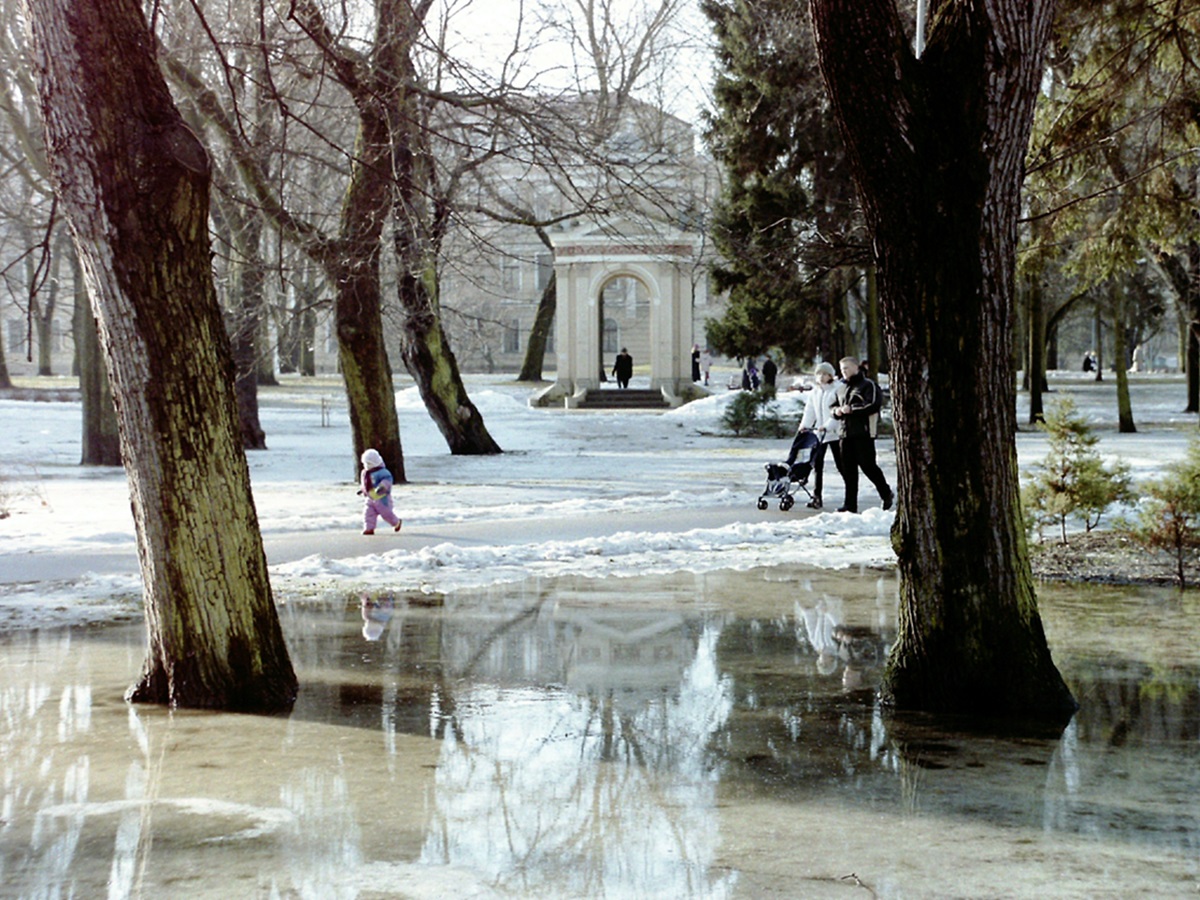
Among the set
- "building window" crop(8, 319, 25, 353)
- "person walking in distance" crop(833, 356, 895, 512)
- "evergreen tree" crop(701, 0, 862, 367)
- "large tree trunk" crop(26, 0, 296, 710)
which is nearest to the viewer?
"large tree trunk" crop(26, 0, 296, 710)

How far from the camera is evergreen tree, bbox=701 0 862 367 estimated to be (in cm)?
2864

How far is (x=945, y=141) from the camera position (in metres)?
6.20

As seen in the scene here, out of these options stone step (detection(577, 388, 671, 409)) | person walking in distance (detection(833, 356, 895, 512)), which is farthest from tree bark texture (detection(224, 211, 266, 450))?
stone step (detection(577, 388, 671, 409))

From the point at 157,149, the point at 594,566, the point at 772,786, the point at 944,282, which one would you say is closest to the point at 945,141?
the point at 944,282

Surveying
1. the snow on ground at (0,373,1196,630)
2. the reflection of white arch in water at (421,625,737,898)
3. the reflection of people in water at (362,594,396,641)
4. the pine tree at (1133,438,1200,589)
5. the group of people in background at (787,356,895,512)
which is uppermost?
the group of people in background at (787,356,895,512)

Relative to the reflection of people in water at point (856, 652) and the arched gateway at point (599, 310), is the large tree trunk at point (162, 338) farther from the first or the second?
the arched gateway at point (599, 310)

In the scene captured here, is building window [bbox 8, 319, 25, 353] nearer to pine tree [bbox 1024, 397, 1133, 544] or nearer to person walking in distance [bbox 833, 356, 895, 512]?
person walking in distance [bbox 833, 356, 895, 512]

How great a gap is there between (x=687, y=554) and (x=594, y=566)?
3.49 ft

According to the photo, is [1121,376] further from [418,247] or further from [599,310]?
[418,247]

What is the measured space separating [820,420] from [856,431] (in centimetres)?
72

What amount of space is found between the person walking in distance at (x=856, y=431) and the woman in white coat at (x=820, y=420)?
237mm

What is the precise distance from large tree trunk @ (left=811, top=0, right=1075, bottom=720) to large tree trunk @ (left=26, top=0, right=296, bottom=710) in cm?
307

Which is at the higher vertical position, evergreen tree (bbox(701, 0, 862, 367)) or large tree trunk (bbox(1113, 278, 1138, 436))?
evergreen tree (bbox(701, 0, 862, 367))

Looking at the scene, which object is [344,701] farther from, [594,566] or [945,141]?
[594,566]
